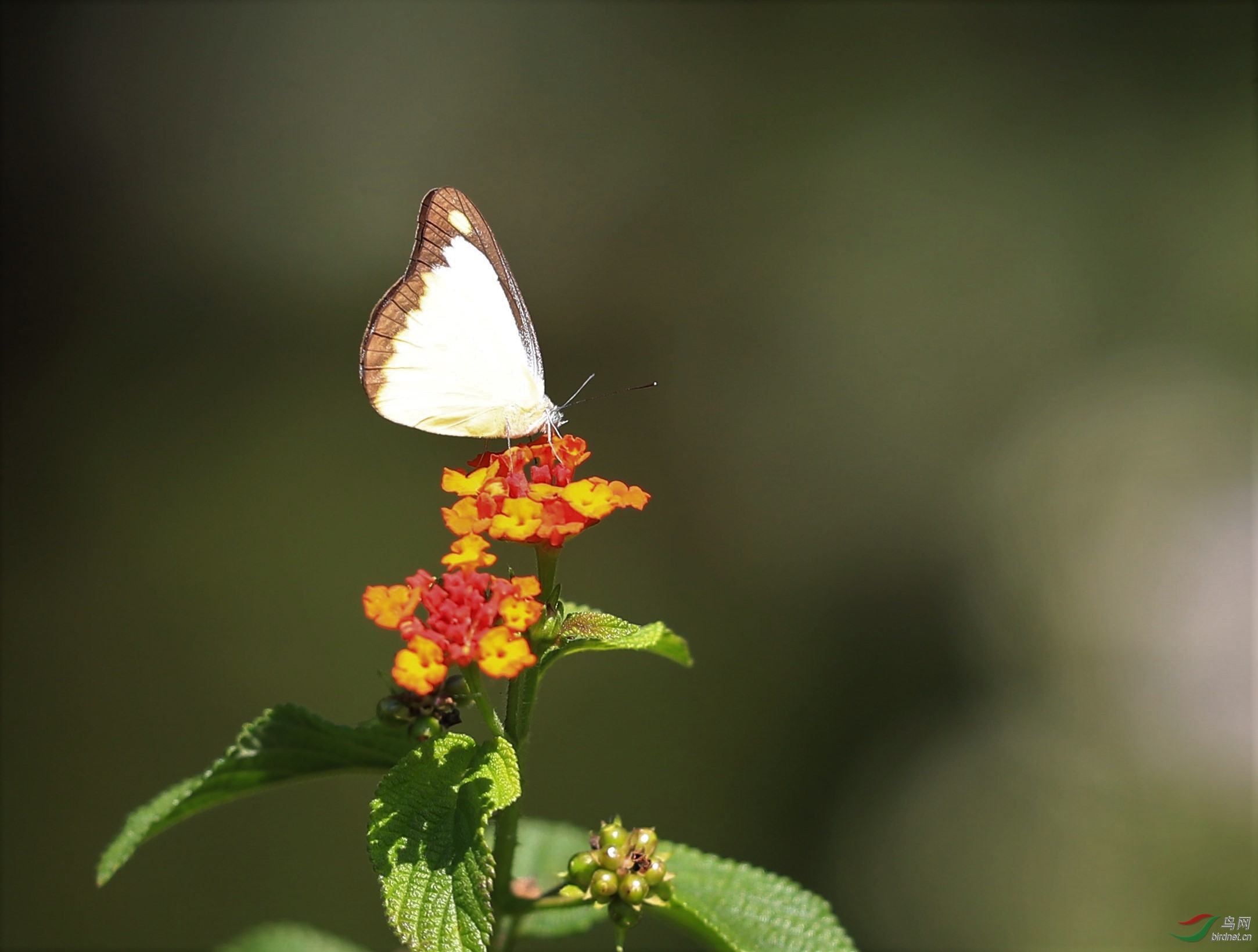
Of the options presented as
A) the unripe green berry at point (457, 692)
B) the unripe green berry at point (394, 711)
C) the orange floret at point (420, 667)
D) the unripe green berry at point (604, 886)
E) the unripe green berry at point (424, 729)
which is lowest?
the unripe green berry at point (604, 886)

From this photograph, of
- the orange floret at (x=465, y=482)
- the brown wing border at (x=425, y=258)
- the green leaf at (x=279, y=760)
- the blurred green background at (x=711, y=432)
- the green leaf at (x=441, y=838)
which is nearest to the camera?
the green leaf at (x=441, y=838)

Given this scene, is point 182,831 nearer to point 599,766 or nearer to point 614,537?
point 599,766

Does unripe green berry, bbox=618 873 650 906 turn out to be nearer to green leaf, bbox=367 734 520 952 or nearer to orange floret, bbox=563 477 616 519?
green leaf, bbox=367 734 520 952

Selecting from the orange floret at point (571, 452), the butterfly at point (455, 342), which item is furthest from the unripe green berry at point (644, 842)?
the butterfly at point (455, 342)

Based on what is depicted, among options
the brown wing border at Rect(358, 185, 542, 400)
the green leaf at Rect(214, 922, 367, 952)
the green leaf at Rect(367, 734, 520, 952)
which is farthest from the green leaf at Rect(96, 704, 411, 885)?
the brown wing border at Rect(358, 185, 542, 400)

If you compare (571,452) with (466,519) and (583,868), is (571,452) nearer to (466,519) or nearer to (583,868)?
(466,519)

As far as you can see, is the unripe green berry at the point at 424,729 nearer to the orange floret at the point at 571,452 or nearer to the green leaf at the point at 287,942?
the orange floret at the point at 571,452

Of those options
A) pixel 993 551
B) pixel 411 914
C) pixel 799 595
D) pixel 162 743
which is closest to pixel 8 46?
pixel 162 743
